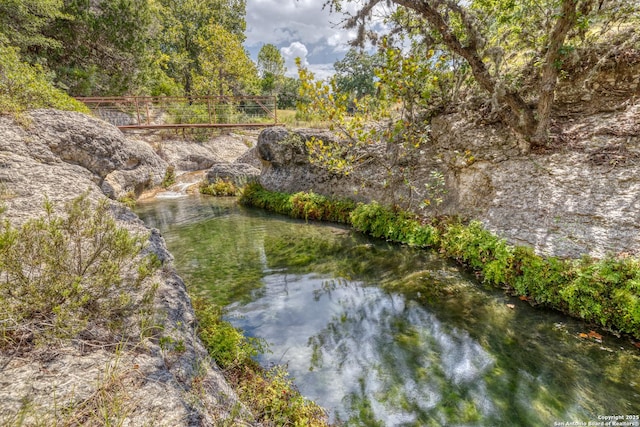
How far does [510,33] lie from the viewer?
7922 mm

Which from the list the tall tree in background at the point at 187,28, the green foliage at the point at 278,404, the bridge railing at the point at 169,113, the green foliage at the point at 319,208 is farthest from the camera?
the tall tree in background at the point at 187,28

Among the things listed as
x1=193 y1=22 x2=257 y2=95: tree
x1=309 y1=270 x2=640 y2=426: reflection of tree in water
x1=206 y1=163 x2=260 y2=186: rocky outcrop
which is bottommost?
x1=309 y1=270 x2=640 y2=426: reflection of tree in water

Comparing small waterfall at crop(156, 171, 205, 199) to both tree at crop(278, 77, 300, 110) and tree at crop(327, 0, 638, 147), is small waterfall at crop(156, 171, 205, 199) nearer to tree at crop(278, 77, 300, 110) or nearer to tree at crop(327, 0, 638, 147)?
tree at crop(327, 0, 638, 147)

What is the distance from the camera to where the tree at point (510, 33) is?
20.6 feet

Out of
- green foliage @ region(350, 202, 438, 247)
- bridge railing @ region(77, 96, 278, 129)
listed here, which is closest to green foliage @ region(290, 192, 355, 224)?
green foliage @ region(350, 202, 438, 247)

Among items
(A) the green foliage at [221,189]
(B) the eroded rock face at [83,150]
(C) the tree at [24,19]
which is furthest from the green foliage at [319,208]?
(C) the tree at [24,19]

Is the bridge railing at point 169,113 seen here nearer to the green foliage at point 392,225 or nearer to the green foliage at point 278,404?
the green foliage at point 392,225

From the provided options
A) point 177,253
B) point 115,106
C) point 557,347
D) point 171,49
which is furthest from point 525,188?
point 171,49

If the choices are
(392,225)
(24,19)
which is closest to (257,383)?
(392,225)

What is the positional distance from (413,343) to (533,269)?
2852 mm

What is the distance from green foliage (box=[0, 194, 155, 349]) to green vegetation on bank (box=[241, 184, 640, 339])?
6142mm

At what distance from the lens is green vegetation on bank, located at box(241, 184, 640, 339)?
4.48 metres

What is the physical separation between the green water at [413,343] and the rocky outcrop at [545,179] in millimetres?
1580

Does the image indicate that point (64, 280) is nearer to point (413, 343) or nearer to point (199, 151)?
point (413, 343)
